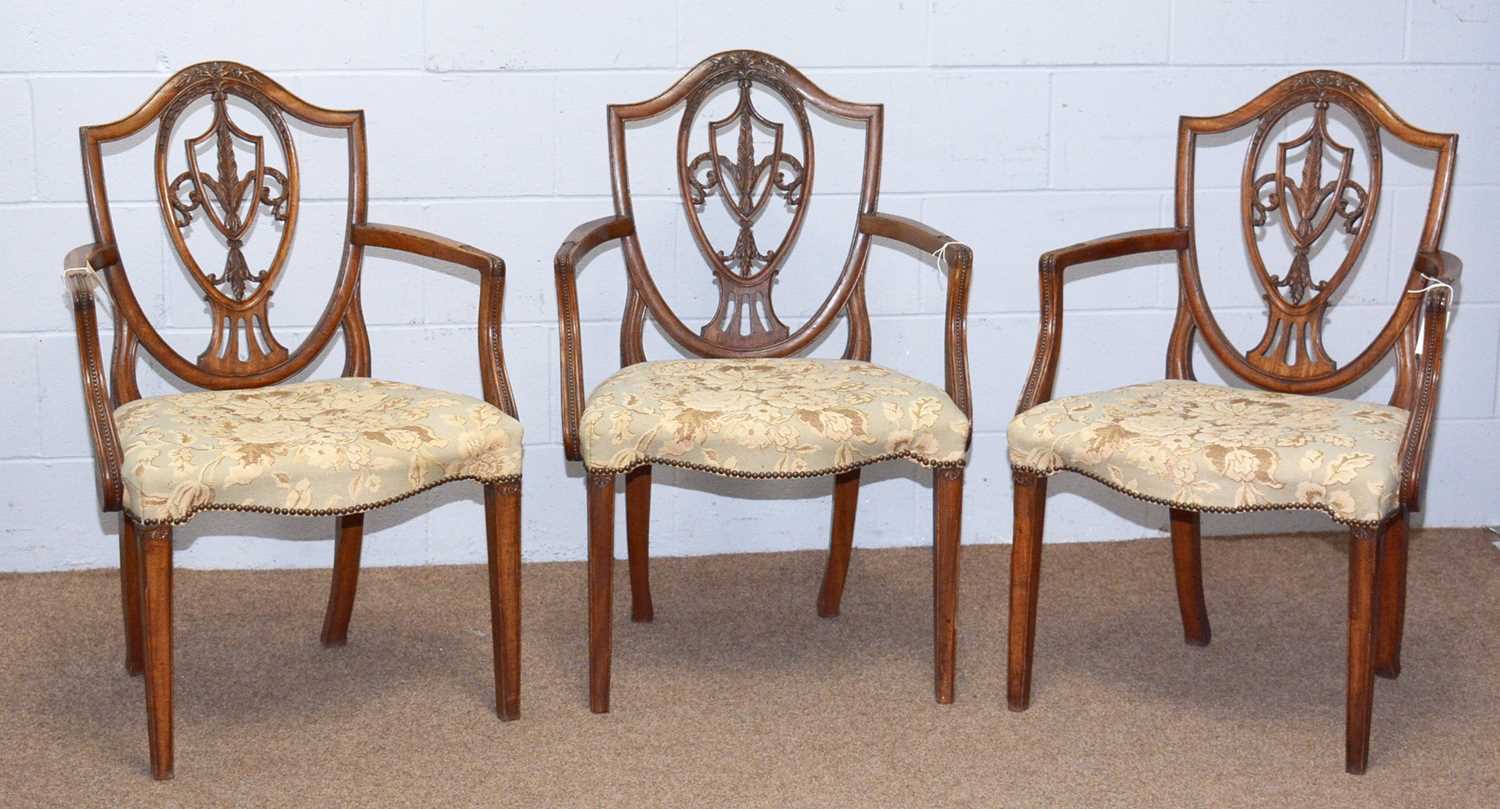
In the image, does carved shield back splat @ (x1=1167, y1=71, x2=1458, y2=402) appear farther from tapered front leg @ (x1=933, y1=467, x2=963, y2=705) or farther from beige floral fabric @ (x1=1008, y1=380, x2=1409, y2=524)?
tapered front leg @ (x1=933, y1=467, x2=963, y2=705)

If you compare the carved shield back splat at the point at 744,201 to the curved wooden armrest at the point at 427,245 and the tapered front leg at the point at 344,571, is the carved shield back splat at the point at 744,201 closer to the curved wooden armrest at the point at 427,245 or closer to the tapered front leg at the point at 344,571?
the curved wooden armrest at the point at 427,245

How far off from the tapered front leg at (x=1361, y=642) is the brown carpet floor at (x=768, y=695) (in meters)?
0.05

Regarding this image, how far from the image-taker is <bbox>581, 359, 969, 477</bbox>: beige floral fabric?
96.5 inches

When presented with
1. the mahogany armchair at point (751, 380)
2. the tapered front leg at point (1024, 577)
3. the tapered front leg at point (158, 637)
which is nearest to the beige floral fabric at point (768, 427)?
the mahogany armchair at point (751, 380)

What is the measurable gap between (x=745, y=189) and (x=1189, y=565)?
98 centimetres

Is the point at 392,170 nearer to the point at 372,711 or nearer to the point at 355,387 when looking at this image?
the point at 355,387

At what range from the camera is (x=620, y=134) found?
112 inches

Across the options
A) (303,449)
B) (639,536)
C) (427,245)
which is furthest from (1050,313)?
(303,449)

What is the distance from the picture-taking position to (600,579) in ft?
8.34

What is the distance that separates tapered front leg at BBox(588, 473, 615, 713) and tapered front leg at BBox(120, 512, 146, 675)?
69 cm

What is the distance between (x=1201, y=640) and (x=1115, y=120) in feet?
3.35

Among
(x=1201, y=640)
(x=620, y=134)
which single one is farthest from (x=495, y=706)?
(x=1201, y=640)

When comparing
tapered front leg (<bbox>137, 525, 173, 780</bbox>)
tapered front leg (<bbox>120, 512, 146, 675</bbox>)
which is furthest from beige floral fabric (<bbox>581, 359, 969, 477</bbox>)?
tapered front leg (<bbox>120, 512, 146, 675</bbox>)

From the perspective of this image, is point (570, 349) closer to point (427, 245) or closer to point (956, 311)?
point (427, 245)
